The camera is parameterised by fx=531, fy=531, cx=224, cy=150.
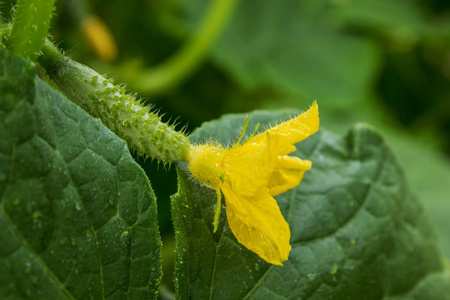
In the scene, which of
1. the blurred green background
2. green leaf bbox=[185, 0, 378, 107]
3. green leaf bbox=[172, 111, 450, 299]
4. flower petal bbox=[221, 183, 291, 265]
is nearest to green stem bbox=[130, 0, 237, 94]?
the blurred green background

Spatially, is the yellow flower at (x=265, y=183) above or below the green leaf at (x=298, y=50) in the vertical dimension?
above

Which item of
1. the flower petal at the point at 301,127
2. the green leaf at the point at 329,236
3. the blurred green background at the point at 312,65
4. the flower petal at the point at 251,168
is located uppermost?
A: the flower petal at the point at 301,127

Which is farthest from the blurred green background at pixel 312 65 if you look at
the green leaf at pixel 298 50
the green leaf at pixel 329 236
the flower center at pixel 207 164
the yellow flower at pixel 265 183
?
the yellow flower at pixel 265 183

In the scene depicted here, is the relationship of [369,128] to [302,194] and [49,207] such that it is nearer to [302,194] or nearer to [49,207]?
[302,194]

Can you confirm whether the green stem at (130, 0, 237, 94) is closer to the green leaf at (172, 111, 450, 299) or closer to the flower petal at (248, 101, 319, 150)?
the green leaf at (172, 111, 450, 299)

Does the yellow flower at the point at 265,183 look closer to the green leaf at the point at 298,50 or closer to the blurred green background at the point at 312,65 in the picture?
the blurred green background at the point at 312,65

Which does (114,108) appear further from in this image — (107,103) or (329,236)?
(329,236)
